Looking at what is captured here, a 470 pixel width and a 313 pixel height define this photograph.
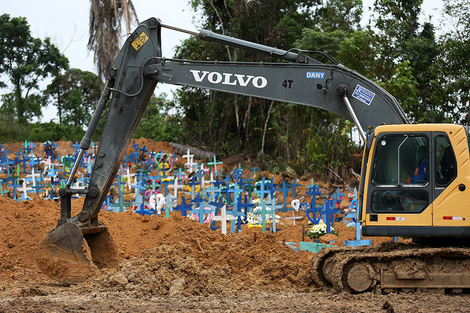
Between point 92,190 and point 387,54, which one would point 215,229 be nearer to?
point 92,190

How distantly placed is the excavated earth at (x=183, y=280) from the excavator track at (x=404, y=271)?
154 mm

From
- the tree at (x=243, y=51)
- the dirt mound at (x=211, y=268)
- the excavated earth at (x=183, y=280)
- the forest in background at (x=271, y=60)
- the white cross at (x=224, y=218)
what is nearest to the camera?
the excavated earth at (x=183, y=280)

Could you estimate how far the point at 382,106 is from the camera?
794cm

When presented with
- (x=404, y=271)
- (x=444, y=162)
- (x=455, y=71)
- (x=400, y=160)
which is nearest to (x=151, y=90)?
(x=400, y=160)

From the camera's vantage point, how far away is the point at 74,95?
4625 cm

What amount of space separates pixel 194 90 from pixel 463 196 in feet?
90.0

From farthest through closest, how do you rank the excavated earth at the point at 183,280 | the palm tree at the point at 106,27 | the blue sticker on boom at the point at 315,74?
the palm tree at the point at 106,27, the blue sticker on boom at the point at 315,74, the excavated earth at the point at 183,280

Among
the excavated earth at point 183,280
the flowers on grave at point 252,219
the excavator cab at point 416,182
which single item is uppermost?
the excavator cab at point 416,182

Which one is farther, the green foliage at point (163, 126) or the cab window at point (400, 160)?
the green foliage at point (163, 126)

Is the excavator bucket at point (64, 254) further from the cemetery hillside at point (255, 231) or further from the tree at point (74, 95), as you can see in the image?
the tree at point (74, 95)

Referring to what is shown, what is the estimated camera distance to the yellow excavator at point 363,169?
732 centimetres

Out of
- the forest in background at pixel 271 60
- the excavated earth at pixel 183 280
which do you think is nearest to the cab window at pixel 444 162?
the excavated earth at pixel 183 280

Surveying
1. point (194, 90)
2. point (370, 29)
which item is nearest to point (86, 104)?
point (194, 90)

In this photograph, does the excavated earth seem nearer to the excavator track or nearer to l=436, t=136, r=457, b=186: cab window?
the excavator track
